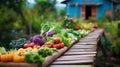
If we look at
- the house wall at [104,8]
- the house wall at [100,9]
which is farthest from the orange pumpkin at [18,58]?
the house wall at [104,8]

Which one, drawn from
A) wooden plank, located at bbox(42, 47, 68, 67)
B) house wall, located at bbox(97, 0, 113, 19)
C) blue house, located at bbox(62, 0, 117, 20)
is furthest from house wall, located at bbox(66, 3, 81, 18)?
wooden plank, located at bbox(42, 47, 68, 67)

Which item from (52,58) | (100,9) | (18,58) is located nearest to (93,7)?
(100,9)

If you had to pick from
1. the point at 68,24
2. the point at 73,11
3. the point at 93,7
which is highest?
the point at 93,7

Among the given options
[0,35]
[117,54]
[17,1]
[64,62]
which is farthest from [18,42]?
[17,1]

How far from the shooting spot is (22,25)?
20719mm

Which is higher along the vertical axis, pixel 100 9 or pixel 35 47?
pixel 100 9

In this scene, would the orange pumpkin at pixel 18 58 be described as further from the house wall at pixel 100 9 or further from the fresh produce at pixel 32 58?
the house wall at pixel 100 9

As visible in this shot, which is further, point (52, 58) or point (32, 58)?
point (52, 58)

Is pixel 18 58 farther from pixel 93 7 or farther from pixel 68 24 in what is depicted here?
pixel 93 7

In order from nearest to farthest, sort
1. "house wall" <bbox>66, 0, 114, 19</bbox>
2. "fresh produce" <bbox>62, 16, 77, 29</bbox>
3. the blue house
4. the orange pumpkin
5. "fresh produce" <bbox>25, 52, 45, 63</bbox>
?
"fresh produce" <bbox>25, 52, 45, 63</bbox>
the orange pumpkin
"fresh produce" <bbox>62, 16, 77, 29</bbox>
the blue house
"house wall" <bbox>66, 0, 114, 19</bbox>

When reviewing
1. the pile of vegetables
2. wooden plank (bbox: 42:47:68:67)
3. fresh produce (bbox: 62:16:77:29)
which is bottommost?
wooden plank (bbox: 42:47:68:67)

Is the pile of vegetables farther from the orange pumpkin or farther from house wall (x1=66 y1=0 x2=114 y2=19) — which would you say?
house wall (x1=66 y1=0 x2=114 y2=19)

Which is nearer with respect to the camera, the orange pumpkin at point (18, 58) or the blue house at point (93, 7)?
the orange pumpkin at point (18, 58)

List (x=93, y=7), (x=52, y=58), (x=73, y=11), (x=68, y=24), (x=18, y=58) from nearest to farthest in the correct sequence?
(x=18, y=58) < (x=52, y=58) < (x=68, y=24) < (x=73, y=11) < (x=93, y=7)
